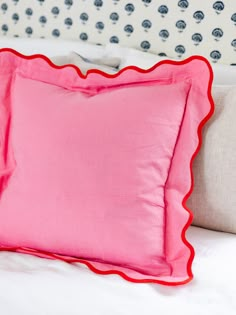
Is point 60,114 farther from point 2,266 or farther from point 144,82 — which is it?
point 2,266

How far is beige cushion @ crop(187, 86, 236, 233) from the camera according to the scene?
3.47 feet

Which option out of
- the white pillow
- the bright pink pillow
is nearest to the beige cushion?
the bright pink pillow

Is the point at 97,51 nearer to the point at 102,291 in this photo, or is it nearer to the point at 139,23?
the point at 139,23

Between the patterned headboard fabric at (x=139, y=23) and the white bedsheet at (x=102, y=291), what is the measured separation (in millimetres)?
721

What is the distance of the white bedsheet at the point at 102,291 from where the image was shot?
2.58 feet

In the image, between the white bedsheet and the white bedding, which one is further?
the white bedding

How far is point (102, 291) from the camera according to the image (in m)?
0.84

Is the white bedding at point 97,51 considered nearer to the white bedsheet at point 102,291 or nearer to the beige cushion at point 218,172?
the beige cushion at point 218,172

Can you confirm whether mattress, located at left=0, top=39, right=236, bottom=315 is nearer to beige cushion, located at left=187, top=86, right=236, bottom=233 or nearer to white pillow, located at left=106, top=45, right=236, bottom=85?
beige cushion, located at left=187, top=86, right=236, bottom=233

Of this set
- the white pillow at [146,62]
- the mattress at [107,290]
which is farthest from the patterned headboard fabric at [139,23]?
the mattress at [107,290]

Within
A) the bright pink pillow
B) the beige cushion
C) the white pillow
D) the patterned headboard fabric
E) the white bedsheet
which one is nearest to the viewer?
the white bedsheet

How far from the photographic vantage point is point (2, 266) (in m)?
0.94

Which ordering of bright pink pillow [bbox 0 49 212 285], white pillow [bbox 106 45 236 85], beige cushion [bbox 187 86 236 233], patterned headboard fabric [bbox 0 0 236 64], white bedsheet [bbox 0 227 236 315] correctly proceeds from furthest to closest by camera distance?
patterned headboard fabric [bbox 0 0 236 64], white pillow [bbox 106 45 236 85], beige cushion [bbox 187 86 236 233], bright pink pillow [bbox 0 49 212 285], white bedsheet [bbox 0 227 236 315]

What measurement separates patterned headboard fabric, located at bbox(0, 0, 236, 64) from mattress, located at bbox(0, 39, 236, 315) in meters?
0.68
